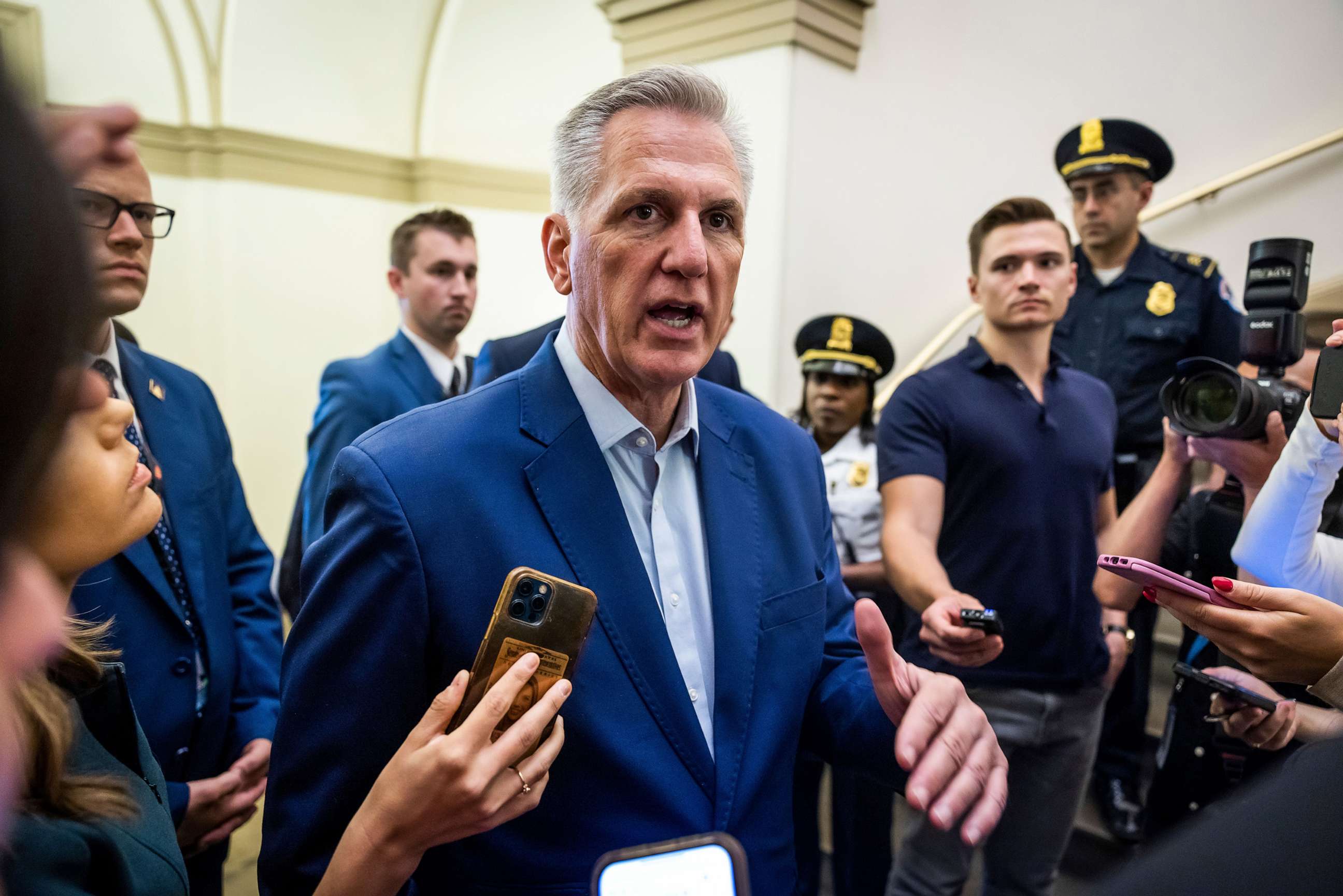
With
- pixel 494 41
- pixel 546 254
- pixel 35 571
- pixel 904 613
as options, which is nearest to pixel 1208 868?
pixel 35 571

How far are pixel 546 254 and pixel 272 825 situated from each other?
790 mm

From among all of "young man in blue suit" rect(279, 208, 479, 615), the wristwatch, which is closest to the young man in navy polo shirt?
the wristwatch

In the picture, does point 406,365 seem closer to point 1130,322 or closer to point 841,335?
point 841,335

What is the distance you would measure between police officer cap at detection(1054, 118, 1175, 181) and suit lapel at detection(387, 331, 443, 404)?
2.26 meters

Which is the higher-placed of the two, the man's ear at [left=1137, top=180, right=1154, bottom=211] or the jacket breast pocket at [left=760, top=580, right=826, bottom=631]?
the man's ear at [left=1137, top=180, right=1154, bottom=211]

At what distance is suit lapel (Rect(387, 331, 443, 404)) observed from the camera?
2785 mm

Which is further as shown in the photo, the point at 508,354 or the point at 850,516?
the point at 850,516

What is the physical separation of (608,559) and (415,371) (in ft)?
6.59

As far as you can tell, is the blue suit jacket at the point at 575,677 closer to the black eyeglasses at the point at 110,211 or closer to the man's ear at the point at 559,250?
the man's ear at the point at 559,250

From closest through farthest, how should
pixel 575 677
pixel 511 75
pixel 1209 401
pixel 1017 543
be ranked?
pixel 575 677, pixel 1209 401, pixel 1017 543, pixel 511 75

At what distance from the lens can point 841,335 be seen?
9.42 ft

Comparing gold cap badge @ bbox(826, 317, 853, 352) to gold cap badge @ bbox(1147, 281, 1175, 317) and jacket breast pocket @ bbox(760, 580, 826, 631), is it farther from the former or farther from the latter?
jacket breast pocket @ bbox(760, 580, 826, 631)

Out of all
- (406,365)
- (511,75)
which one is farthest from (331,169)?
(406,365)

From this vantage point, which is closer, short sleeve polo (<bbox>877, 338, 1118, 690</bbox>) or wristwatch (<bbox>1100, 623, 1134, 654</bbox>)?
short sleeve polo (<bbox>877, 338, 1118, 690</bbox>)
